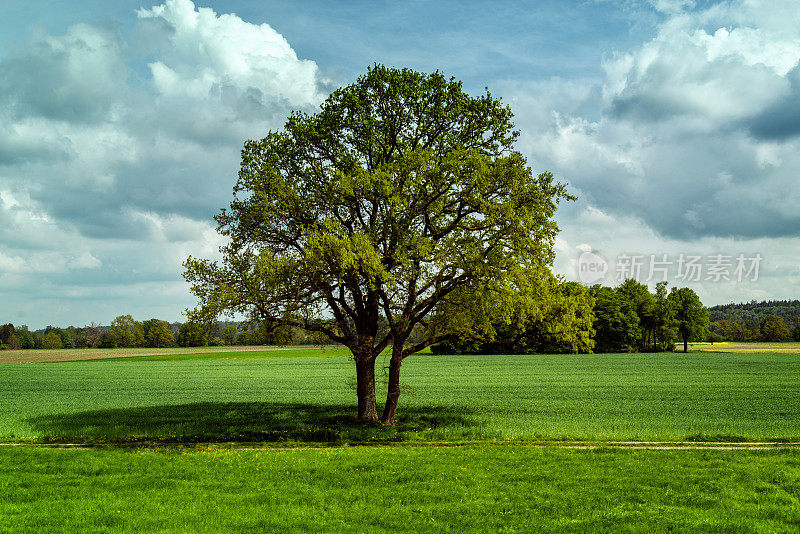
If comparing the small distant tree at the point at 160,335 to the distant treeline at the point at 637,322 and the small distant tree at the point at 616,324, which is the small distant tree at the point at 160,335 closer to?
the distant treeline at the point at 637,322

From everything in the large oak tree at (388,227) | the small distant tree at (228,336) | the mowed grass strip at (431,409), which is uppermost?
the large oak tree at (388,227)

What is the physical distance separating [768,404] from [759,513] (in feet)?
88.8

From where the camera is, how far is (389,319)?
23938 millimetres

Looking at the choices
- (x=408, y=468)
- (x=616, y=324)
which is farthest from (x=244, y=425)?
(x=616, y=324)

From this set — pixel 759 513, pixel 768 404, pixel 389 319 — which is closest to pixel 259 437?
pixel 389 319

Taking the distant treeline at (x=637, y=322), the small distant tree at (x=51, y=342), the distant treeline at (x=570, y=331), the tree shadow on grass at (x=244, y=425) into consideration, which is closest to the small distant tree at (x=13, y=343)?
the distant treeline at (x=570, y=331)

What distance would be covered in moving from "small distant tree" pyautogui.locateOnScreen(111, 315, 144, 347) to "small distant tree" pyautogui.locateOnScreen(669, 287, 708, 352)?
15833cm

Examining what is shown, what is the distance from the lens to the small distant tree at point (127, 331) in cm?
17688

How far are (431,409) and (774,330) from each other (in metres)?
187

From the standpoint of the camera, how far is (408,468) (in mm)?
14805

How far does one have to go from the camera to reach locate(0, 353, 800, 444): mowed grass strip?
22.3m

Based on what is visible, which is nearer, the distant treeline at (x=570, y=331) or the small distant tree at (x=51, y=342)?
the distant treeline at (x=570, y=331)

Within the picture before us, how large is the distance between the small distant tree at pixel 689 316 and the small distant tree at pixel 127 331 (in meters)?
158

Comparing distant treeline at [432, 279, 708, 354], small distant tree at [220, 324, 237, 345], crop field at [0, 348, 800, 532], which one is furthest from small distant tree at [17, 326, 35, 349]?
crop field at [0, 348, 800, 532]
